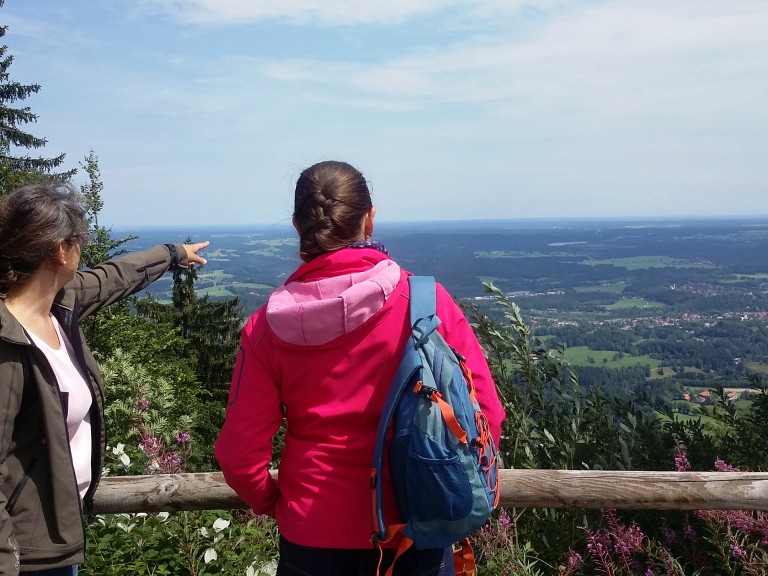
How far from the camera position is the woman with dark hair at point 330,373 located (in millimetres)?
1855

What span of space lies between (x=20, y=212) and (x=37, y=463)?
2.46 feet

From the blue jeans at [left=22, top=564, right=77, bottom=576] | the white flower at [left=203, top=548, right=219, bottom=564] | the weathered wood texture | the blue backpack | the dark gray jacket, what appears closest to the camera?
the blue backpack

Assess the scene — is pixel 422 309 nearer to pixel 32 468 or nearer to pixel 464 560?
pixel 464 560

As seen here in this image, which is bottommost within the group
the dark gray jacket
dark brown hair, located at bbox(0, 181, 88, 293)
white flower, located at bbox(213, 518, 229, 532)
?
white flower, located at bbox(213, 518, 229, 532)

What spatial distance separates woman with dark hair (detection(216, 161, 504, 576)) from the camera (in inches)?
73.0

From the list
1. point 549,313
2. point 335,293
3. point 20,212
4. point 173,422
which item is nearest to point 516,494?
point 335,293

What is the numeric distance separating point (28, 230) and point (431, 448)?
136cm

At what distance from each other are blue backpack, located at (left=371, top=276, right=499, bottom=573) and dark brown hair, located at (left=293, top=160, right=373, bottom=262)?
271 millimetres

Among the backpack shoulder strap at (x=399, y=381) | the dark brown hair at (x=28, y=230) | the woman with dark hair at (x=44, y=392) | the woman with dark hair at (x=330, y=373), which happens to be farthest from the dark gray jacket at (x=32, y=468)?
the backpack shoulder strap at (x=399, y=381)

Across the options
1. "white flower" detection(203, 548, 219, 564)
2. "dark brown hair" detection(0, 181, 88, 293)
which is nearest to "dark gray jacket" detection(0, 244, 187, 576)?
"dark brown hair" detection(0, 181, 88, 293)

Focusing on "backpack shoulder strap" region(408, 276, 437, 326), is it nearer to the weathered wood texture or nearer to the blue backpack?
the blue backpack

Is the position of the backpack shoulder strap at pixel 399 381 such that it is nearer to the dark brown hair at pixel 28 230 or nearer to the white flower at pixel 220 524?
the dark brown hair at pixel 28 230

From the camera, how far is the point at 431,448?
177 cm

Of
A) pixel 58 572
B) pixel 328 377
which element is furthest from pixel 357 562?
pixel 58 572
